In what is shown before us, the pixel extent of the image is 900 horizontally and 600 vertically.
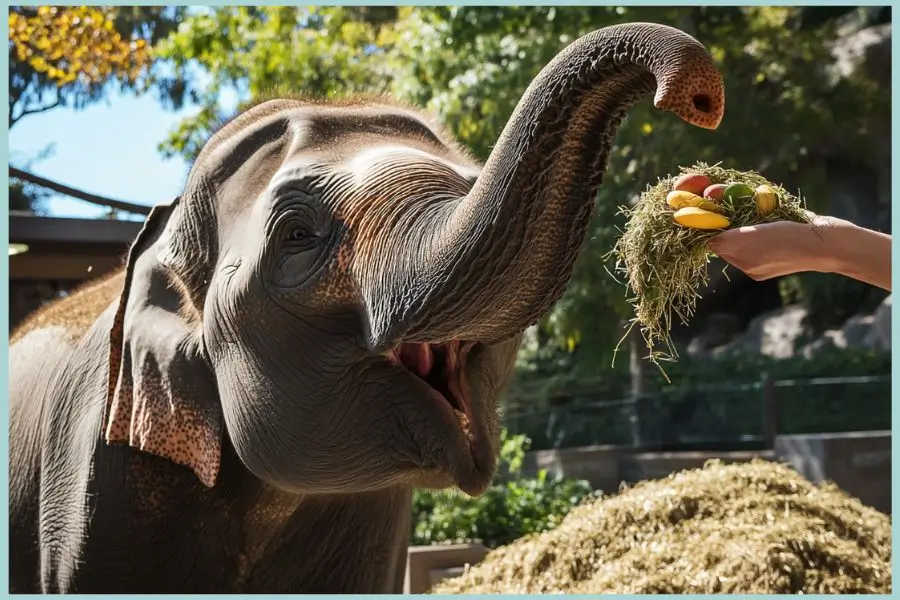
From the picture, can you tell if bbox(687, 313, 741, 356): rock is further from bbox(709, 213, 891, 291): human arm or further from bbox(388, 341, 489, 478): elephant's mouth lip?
bbox(709, 213, 891, 291): human arm

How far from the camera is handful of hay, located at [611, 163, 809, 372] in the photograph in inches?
82.0

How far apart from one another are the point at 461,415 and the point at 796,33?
8.99 metres

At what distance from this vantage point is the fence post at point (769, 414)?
9922mm

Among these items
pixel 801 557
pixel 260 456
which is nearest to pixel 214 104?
pixel 801 557

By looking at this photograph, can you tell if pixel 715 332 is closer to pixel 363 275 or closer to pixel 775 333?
pixel 775 333

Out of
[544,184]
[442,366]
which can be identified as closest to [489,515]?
[442,366]

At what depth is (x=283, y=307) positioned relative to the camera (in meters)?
2.35

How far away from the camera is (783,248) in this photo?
1.89m

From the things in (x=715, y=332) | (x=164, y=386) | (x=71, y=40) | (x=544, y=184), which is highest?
(x=71, y=40)

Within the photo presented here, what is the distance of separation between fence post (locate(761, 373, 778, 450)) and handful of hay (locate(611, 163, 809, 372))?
8.03 m

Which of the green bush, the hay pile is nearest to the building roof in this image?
the green bush

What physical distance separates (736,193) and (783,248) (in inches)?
9.5

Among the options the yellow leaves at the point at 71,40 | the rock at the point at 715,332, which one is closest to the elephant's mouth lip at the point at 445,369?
the yellow leaves at the point at 71,40

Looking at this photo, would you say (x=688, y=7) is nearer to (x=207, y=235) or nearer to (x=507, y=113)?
(x=507, y=113)
